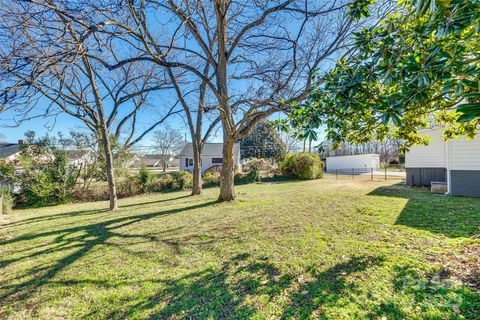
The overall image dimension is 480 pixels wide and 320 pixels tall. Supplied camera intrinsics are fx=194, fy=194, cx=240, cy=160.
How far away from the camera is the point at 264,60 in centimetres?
624

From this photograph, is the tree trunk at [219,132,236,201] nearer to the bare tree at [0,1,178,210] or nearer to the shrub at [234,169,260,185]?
the bare tree at [0,1,178,210]

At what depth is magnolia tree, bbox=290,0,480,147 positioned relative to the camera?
1.74m

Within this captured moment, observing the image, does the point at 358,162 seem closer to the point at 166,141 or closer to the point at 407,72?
the point at 407,72

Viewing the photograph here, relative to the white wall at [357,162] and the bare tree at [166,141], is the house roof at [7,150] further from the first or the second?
the white wall at [357,162]

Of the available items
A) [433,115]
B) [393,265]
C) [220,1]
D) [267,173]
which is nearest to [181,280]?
[393,265]

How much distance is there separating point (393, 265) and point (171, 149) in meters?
33.4

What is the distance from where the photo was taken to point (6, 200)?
8500 mm

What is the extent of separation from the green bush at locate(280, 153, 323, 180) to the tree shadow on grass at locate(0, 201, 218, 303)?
11.2 meters

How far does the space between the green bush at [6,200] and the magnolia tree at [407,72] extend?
40.5 feet

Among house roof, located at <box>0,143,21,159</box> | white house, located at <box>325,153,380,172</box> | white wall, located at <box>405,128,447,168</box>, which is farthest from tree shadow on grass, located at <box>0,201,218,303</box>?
white house, located at <box>325,153,380,172</box>

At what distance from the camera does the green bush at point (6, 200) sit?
8.33 m

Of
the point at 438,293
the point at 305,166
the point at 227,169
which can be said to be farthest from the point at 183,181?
the point at 438,293

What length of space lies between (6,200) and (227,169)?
995cm

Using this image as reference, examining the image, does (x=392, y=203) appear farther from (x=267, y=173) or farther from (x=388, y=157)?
(x=388, y=157)
